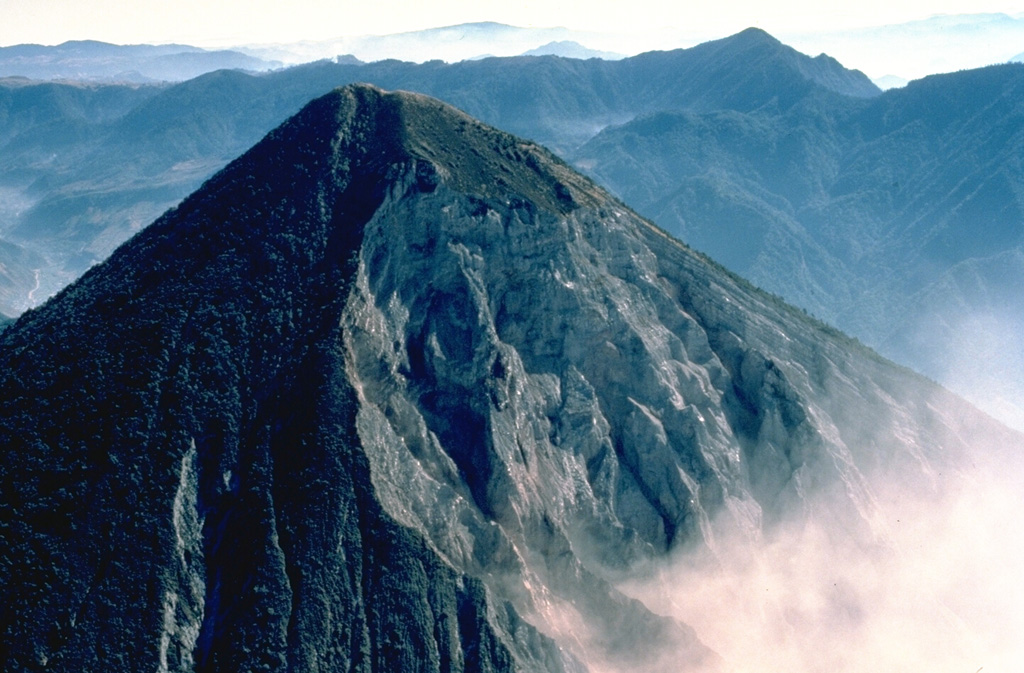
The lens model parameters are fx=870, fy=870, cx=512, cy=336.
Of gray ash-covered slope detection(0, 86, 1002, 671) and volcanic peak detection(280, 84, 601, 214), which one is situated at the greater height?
volcanic peak detection(280, 84, 601, 214)

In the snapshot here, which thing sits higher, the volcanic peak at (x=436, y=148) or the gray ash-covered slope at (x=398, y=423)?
the volcanic peak at (x=436, y=148)

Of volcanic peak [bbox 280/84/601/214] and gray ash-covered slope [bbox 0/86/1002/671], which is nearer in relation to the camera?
gray ash-covered slope [bbox 0/86/1002/671]

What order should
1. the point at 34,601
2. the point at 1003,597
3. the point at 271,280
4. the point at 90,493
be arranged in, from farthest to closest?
the point at 1003,597 < the point at 271,280 < the point at 90,493 < the point at 34,601

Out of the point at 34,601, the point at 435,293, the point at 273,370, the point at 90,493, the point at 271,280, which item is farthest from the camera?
the point at 435,293

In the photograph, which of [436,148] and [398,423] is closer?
[398,423]

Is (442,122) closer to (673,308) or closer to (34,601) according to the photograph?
(673,308)

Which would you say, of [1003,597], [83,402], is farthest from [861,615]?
[83,402]

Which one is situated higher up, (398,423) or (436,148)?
(436,148)

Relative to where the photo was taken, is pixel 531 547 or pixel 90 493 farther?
pixel 531 547
